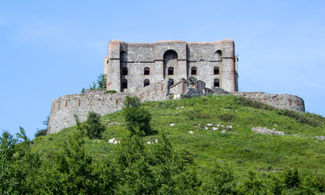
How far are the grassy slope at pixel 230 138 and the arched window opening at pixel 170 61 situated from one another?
13.4m

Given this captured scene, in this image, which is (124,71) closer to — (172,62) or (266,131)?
(172,62)

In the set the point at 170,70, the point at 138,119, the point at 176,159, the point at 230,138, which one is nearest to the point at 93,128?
the point at 138,119

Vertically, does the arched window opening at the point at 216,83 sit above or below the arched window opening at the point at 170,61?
below

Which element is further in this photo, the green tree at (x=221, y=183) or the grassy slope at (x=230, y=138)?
the grassy slope at (x=230, y=138)

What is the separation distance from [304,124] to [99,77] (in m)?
31.7

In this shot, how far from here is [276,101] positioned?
6188 cm

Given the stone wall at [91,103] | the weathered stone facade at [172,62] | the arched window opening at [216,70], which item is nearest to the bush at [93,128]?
the stone wall at [91,103]

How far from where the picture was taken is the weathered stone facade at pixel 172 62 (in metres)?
70.8

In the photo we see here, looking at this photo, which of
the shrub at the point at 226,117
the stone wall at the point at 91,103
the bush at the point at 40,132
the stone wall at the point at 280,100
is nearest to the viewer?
the shrub at the point at 226,117

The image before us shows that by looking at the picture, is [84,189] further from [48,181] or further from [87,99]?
[87,99]

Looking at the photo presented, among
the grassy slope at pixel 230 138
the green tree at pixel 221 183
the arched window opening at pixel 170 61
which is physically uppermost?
the arched window opening at pixel 170 61

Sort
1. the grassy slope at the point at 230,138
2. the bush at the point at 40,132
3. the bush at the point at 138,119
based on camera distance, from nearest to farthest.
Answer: the grassy slope at the point at 230,138
the bush at the point at 138,119
the bush at the point at 40,132

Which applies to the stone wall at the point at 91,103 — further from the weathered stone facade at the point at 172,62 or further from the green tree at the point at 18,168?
the green tree at the point at 18,168

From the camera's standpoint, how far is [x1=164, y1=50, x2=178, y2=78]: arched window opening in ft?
235
